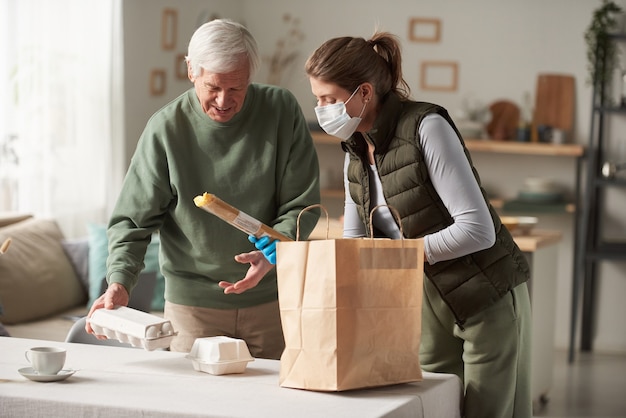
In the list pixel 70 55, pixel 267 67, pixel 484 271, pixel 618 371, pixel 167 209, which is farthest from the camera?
pixel 267 67

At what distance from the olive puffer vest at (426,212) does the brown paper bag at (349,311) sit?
0.18 metres

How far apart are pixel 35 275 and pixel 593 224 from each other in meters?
3.53

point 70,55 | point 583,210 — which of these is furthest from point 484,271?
point 583,210

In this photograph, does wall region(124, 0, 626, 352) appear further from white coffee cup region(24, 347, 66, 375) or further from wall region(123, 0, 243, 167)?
white coffee cup region(24, 347, 66, 375)

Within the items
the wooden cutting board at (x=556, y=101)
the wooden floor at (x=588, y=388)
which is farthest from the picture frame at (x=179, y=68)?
the wooden floor at (x=588, y=388)

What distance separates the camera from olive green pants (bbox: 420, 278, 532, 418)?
2.12m

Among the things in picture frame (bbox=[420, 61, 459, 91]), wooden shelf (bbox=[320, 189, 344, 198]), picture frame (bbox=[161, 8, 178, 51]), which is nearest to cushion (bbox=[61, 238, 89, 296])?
picture frame (bbox=[161, 8, 178, 51])

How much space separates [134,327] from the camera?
2.08 metres

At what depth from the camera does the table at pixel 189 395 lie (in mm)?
1801

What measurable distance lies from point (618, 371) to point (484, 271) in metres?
4.01

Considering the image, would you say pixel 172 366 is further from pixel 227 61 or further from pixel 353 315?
pixel 227 61

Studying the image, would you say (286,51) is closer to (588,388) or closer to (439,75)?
(439,75)

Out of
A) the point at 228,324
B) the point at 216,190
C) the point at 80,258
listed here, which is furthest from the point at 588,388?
the point at 216,190

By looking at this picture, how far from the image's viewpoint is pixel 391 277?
1905 millimetres
